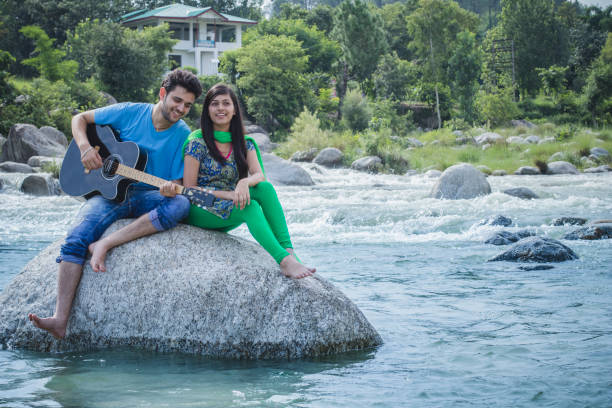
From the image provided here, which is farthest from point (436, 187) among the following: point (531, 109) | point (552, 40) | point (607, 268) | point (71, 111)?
point (552, 40)

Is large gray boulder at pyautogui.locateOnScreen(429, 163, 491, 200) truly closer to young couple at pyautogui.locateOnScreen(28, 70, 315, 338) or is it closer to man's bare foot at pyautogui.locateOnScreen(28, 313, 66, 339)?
young couple at pyautogui.locateOnScreen(28, 70, 315, 338)

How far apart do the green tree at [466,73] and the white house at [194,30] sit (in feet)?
62.6

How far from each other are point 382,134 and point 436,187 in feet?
35.7

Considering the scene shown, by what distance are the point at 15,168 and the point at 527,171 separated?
53.3 ft

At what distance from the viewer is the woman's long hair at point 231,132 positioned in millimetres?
4957

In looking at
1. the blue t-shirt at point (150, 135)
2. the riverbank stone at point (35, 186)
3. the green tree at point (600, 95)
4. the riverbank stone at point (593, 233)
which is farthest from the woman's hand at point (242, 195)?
the green tree at point (600, 95)

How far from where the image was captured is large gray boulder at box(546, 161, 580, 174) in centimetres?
2216

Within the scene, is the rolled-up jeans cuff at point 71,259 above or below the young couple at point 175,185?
below

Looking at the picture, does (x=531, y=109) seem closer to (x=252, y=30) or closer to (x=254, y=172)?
(x=252, y=30)

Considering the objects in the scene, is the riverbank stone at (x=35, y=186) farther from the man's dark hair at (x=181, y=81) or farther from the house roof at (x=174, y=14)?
the house roof at (x=174, y=14)

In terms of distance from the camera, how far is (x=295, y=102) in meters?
39.6

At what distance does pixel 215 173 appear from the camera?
16.3ft

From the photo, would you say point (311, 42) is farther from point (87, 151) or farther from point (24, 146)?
point (87, 151)

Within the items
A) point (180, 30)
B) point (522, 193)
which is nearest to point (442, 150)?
point (522, 193)
